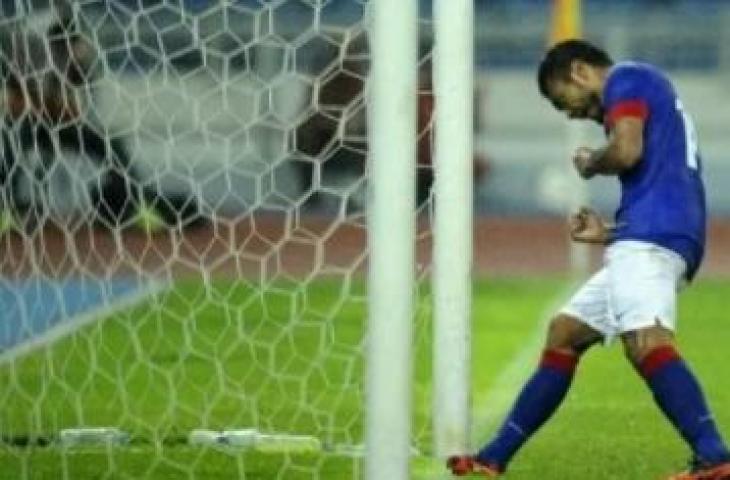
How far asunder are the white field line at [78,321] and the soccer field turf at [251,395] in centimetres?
5

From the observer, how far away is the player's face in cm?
762

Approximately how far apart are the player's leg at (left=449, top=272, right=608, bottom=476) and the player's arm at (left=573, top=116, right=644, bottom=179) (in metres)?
0.45

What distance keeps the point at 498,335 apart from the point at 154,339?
291cm

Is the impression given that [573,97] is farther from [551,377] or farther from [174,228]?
[174,228]

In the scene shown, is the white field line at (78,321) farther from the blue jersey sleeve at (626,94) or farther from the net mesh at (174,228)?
the blue jersey sleeve at (626,94)

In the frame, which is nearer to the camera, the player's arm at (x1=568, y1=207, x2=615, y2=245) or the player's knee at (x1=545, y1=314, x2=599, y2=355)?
the player's arm at (x1=568, y1=207, x2=615, y2=245)

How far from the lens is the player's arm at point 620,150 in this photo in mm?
7480

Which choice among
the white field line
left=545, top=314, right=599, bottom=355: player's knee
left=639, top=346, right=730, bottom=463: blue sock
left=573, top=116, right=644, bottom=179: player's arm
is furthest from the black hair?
the white field line

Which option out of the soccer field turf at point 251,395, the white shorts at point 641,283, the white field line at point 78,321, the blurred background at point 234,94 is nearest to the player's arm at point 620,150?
the white shorts at point 641,283

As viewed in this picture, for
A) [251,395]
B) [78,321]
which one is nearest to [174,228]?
[78,321]

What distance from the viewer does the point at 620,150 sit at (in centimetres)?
748

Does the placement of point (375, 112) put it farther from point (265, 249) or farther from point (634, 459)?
point (265, 249)

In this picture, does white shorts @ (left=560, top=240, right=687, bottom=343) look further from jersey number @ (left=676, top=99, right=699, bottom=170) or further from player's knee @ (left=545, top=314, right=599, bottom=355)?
jersey number @ (left=676, top=99, right=699, bottom=170)

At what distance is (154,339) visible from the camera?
10.7m
